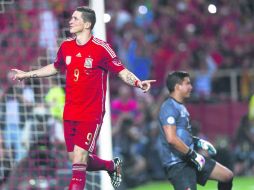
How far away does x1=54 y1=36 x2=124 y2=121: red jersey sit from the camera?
Result: 977 centimetres

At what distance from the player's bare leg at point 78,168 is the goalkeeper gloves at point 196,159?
Result: 4.31 ft

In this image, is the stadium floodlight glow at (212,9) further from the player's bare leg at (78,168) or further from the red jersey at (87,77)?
the player's bare leg at (78,168)

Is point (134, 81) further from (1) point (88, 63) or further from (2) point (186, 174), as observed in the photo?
(2) point (186, 174)

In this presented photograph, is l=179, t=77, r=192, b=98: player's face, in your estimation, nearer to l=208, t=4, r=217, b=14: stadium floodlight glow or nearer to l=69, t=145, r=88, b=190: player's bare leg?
l=69, t=145, r=88, b=190: player's bare leg

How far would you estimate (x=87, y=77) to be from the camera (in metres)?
9.79

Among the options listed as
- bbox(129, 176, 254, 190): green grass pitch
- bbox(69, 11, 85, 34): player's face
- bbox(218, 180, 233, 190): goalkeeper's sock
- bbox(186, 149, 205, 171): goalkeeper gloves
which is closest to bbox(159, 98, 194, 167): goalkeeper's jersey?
bbox(186, 149, 205, 171): goalkeeper gloves

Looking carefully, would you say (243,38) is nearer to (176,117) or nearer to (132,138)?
(132,138)

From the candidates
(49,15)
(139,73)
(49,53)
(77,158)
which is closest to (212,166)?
(77,158)

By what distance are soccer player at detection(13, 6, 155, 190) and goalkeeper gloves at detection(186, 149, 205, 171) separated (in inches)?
47.2

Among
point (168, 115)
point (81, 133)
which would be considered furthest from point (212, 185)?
point (81, 133)

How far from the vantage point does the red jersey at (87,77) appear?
32.1ft

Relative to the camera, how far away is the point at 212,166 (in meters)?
10.8

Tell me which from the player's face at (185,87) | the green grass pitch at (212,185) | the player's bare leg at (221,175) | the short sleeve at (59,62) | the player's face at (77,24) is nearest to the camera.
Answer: the player's face at (77,24)

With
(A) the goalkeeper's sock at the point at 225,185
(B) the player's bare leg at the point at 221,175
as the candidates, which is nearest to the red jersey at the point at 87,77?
(B) the player's bare leg at the point at 221,175
